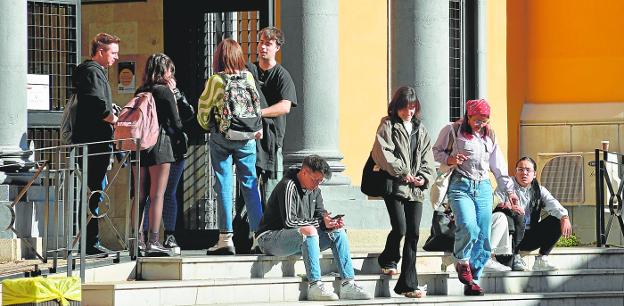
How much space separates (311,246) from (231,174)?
1148 mm

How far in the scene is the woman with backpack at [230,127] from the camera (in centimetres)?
1563

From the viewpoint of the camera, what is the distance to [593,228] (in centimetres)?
2234

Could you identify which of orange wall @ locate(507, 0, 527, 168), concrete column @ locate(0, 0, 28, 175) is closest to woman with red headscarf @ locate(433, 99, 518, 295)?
concrete column @ locate(0, 0, 28, 175)

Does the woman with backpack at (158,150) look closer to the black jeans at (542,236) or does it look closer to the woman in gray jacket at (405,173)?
the woman in gray jacket at (405,173)

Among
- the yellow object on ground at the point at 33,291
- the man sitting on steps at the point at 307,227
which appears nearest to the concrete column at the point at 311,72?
the man sitting on steps at the point at 307,227

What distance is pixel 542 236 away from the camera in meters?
17.1

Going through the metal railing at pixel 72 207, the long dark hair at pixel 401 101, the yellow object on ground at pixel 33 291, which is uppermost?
the long dark hair at pixel 401 101

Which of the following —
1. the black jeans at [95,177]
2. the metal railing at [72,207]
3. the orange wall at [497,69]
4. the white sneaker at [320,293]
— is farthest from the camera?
the orange wall at [497,69]

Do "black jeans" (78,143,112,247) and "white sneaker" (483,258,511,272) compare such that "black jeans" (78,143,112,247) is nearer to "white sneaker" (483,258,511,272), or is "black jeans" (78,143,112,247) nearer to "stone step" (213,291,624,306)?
"stone step" (213,291,624,306)

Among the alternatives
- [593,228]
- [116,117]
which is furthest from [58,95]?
[593,228]

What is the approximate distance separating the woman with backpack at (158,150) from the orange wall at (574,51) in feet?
25.8

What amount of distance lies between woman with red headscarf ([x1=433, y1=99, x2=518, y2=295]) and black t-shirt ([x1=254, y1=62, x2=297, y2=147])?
1.41 metres

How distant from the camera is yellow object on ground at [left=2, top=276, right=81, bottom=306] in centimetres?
1249

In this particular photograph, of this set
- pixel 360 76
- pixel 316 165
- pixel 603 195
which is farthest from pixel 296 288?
pixel 360 76
